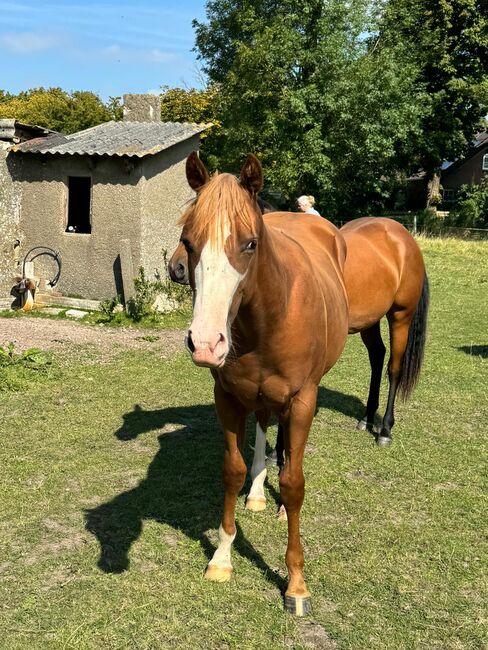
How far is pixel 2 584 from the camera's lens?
3.00m

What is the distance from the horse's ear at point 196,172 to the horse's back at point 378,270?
2447 millimetres

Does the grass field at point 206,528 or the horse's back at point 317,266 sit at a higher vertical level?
the horse's back at point 317,266

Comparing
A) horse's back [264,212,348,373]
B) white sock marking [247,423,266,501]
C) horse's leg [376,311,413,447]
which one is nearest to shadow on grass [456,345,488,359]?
horse's leg [376,311,413,447]

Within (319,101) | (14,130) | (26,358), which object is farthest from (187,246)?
(319,101)

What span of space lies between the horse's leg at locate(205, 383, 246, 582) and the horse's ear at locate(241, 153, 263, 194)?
1.10m

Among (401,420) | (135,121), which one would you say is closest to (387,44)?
(135,121)

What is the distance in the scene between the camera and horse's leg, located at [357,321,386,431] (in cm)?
549

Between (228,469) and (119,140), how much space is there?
30.2 ft

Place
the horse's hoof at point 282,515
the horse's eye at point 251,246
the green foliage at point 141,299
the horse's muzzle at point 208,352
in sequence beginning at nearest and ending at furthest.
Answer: the horse's muzzle at point 208,352 < the horse's eye at point 251,246 < the horse's hoof at point 282,515 < the green foliage at point 141,299

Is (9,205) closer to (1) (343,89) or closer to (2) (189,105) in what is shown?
(1) (343,89)

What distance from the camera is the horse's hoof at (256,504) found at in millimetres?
3886

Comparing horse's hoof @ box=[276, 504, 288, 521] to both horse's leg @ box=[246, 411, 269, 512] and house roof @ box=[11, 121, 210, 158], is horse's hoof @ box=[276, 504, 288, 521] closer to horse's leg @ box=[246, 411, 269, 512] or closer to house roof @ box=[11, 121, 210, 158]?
horse's leg @ box=[246, 411, 269, 512]

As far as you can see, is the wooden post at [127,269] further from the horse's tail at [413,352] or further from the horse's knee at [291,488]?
the horse's knee at [291,488]

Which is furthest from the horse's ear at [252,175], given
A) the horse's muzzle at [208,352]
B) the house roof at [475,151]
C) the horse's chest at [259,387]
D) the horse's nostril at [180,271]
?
the house roof at [475,151]
